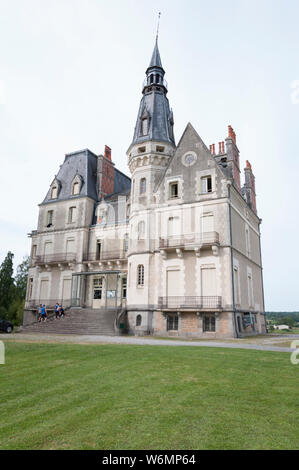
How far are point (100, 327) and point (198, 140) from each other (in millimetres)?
16609

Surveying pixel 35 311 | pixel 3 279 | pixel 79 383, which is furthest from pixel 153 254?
pixel 3 279

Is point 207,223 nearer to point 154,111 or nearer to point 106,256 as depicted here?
point 106,256

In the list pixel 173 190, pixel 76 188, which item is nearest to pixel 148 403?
pixel 173 190

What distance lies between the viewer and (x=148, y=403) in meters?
6.07

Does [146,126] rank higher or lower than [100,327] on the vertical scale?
higher

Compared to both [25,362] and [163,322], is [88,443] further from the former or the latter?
[163,322]

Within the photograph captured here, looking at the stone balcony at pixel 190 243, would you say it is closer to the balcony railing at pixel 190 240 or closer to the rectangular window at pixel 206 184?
→ the balcony railing at pixel 190 240

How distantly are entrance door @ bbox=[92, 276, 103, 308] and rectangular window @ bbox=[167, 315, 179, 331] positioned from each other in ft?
29.1

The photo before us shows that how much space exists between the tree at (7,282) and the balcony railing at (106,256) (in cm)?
1916

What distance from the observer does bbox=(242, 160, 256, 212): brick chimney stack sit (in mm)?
31953

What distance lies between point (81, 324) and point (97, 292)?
23.5 ft

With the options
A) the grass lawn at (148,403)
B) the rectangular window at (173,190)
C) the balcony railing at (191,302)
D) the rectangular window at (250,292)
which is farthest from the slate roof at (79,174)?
the grass lawn at (148,403)

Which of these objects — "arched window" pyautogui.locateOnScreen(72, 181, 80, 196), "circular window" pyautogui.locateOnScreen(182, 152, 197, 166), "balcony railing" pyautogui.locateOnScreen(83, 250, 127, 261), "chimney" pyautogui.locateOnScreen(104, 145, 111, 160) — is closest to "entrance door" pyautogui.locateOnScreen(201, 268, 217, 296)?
"circular window" pyautogui.locateOnScreen(182, 152, 197, 166)

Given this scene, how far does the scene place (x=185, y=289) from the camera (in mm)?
24594
